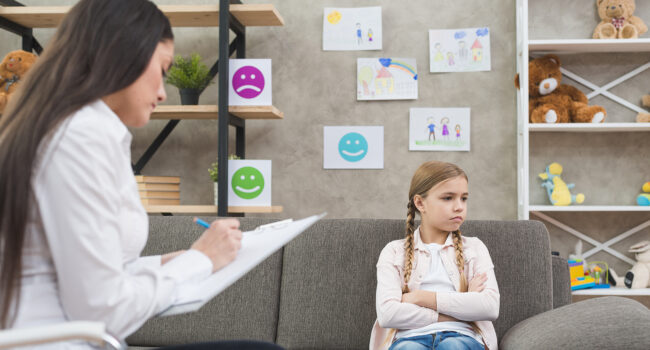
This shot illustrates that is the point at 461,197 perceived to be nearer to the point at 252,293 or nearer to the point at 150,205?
the point at 252,293

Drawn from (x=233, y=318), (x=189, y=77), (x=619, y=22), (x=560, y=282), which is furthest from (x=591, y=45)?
(x=233, y=318)

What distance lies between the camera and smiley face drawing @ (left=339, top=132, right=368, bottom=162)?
311cm

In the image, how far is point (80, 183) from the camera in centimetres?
73

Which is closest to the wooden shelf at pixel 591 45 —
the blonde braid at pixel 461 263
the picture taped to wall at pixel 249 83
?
the picture taped to wall at pixel 249 83

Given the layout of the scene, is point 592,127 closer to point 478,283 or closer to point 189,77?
point 478,283

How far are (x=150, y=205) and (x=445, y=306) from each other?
172 centimetres

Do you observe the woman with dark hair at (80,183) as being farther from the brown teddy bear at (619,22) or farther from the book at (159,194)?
the brown teddy bear at (619,22)

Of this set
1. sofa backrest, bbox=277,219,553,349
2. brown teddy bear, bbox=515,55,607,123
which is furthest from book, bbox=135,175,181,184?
brown teddy bear, bbox=515,55,607,123

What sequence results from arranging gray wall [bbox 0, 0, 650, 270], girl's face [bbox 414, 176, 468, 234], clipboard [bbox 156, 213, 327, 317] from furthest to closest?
gray wall [bbox 0, 0, 650, 270] < girl's face [bbox 414, 176, 468, 234] < clipboard [bbox 156, 213, 327, 317]

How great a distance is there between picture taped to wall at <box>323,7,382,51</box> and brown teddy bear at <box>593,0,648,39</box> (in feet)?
3.66

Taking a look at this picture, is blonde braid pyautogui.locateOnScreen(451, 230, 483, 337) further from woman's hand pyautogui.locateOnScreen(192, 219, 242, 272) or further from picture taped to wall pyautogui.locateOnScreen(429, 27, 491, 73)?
picture taped to wall pyautogui.locateOnScreen(429, 27, 491, 73)

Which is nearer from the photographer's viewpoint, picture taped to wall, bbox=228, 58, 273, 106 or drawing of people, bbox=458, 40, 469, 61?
picture taped to wall, bbox=228, 58, 273, 106

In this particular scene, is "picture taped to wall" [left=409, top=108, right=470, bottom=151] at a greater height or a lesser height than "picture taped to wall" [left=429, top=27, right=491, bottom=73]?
lesser

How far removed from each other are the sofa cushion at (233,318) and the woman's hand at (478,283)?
2.05 ft
